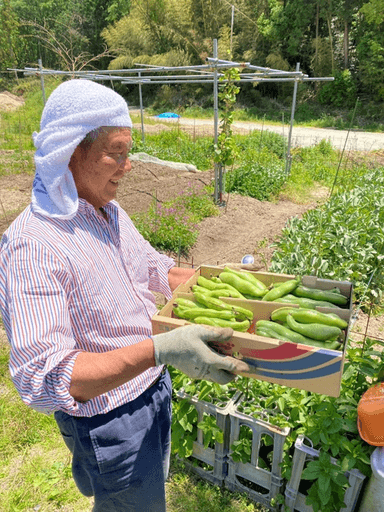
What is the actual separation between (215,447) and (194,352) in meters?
1.36

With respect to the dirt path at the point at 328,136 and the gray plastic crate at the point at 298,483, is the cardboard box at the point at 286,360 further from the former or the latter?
the dirt path at the point at 328,136

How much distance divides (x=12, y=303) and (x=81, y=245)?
13.1 inches

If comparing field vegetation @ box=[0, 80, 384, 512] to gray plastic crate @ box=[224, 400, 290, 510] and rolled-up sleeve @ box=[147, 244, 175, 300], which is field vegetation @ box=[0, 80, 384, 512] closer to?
gray plastic crate @ box=[224, 400, 290, 510]

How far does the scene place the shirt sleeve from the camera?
3.94ft

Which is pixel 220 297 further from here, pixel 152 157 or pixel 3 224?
pixel 152 157

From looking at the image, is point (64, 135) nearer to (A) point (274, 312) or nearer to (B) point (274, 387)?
(A) point (274, 312)

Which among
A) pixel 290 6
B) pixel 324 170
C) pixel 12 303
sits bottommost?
pixel 324 170

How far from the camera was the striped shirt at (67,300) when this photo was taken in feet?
3.98

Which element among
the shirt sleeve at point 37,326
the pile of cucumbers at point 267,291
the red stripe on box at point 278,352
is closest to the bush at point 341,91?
the pile of cucumbers at point 267,291

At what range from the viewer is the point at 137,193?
8.48m

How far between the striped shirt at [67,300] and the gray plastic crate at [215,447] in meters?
0.80

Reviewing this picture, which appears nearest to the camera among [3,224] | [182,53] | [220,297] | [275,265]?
[220,297]

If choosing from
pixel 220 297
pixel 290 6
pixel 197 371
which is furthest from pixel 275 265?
pixel 290 6

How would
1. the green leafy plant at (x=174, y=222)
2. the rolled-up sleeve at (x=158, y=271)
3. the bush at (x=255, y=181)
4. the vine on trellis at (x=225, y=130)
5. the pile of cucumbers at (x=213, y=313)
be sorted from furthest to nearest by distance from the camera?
the bush at (x=255, y=181), the vine on trellis at (x=225, y=130), the green leafy plant at (x=174, y=222), the rolled-up sleeve at (x=158, y=271), the pile of cucumbers at (x=213, y=313)
